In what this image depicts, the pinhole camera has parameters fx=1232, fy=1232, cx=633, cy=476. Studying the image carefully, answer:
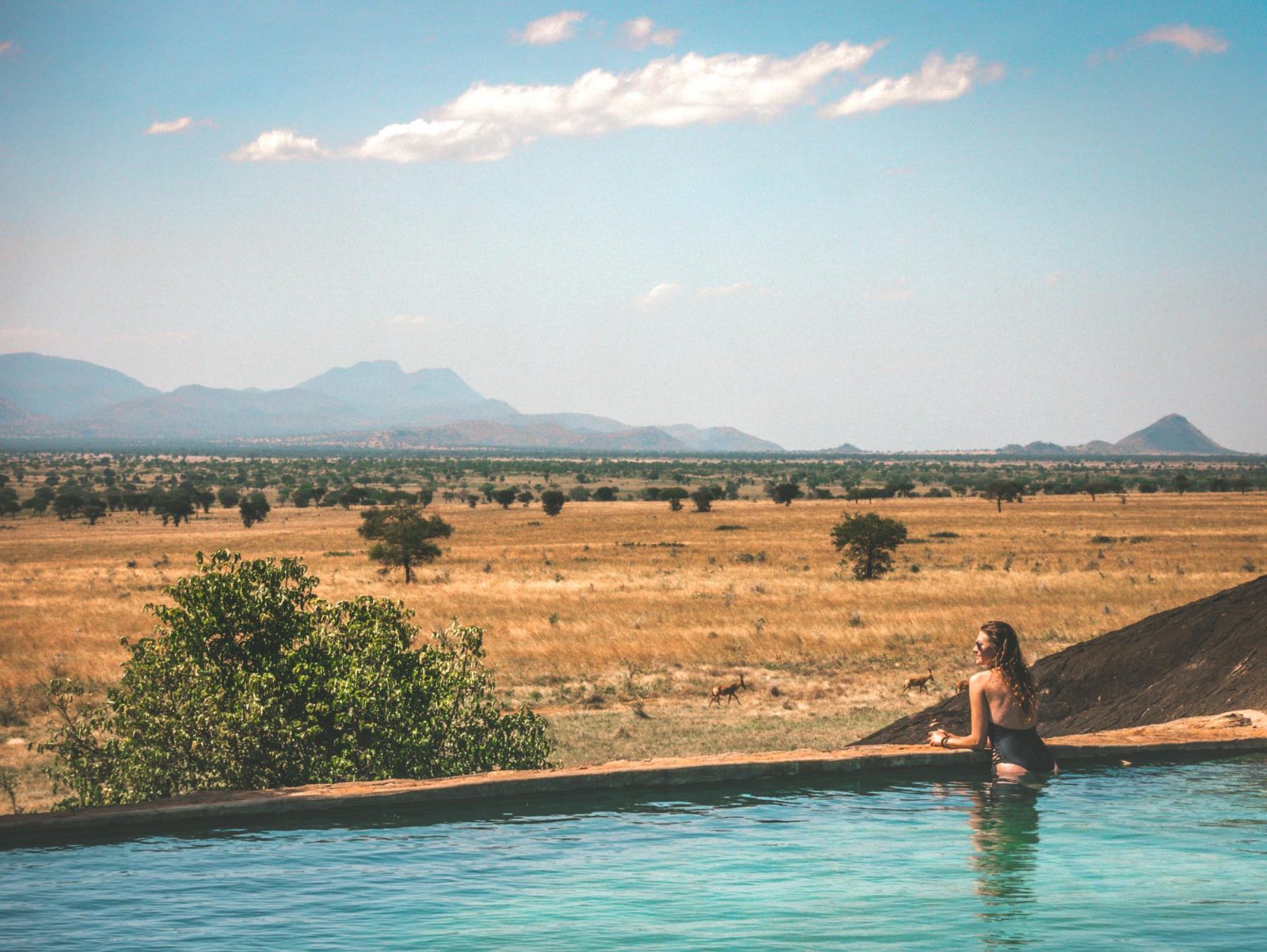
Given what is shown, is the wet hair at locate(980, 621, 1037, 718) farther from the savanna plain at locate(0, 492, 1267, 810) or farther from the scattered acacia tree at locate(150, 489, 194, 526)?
the scattered acacia tree at locate(150, 489, 194, 526)

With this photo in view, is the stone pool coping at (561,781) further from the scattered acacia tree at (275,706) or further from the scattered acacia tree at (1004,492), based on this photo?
the scattered acacia tree at (1004,492)

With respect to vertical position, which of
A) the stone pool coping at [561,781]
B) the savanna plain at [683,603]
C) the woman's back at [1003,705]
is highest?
the woman's back at [1003,705]

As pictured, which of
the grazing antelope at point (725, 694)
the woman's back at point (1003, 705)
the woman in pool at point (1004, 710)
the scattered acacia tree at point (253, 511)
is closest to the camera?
the woman in pool at point (1004, 710)

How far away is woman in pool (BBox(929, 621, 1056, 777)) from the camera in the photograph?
12.7m

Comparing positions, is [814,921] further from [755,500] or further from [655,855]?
[755,500]

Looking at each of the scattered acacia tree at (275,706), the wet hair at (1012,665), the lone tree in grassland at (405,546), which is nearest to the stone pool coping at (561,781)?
the wet hair at (1012,665)

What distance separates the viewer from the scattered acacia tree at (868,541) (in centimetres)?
5916

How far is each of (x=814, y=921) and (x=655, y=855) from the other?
199 centimetres

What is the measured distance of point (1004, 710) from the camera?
1323 centimetres

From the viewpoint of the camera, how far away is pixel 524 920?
1012 centimetres

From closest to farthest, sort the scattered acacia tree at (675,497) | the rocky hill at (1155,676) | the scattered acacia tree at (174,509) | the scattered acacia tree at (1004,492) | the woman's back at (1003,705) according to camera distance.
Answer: the woman's back at (1003,705), the rocky hill at (1155,676), the scattered acacia tree at (174,509), the scattered acacia tree at (675,497), the scattered acacia tree at (1004,492)

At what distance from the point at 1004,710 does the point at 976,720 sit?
35 centimetres

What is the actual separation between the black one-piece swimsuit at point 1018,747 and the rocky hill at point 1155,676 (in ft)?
16.5

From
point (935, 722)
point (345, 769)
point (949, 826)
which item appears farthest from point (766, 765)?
point (935, 722)
